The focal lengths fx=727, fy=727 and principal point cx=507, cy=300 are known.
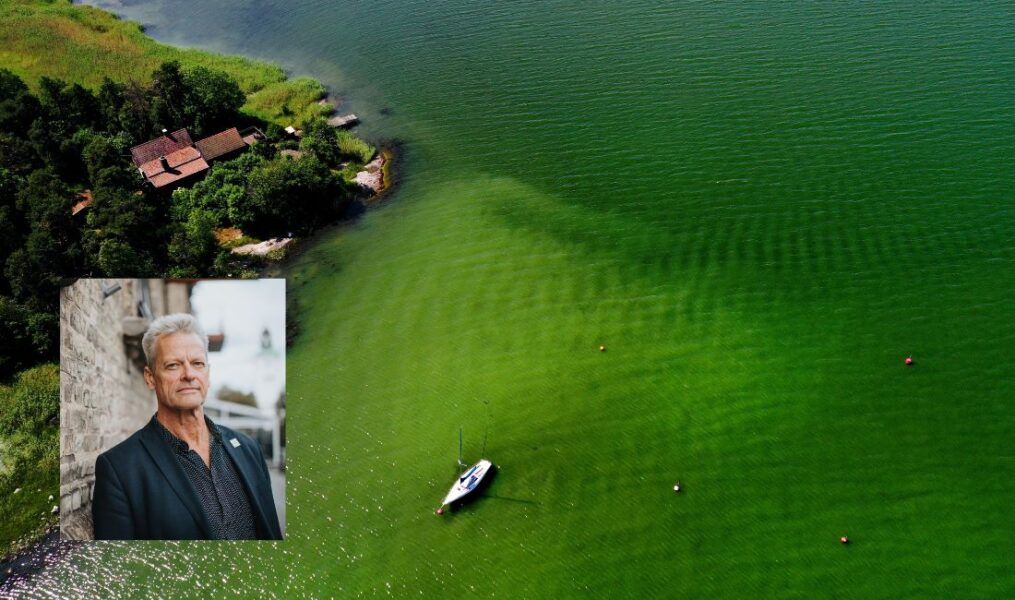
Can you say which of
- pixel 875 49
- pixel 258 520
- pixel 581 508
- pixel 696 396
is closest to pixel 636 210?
pixel 696 396

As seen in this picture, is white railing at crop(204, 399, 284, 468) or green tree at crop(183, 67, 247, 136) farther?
green tree at crop(183, 67, 247, 136)

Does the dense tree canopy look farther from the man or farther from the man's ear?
the man's ear

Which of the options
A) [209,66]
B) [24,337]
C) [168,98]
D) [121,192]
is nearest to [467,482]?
[24,337]

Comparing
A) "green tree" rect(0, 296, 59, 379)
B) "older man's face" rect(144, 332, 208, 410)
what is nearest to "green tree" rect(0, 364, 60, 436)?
"green tree" rect(0, 296, 59, 379)

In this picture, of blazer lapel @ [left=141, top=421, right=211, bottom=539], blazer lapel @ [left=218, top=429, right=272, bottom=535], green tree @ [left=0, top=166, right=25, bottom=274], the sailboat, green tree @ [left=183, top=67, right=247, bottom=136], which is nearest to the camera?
blazer lapel @ [left=141, top=421, right=211, bottom=539]

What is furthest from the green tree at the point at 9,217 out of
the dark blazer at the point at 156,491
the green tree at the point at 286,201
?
the dark blazer at the point at 156,491

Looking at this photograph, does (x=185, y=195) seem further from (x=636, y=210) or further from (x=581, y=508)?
(x=581, y=508)
